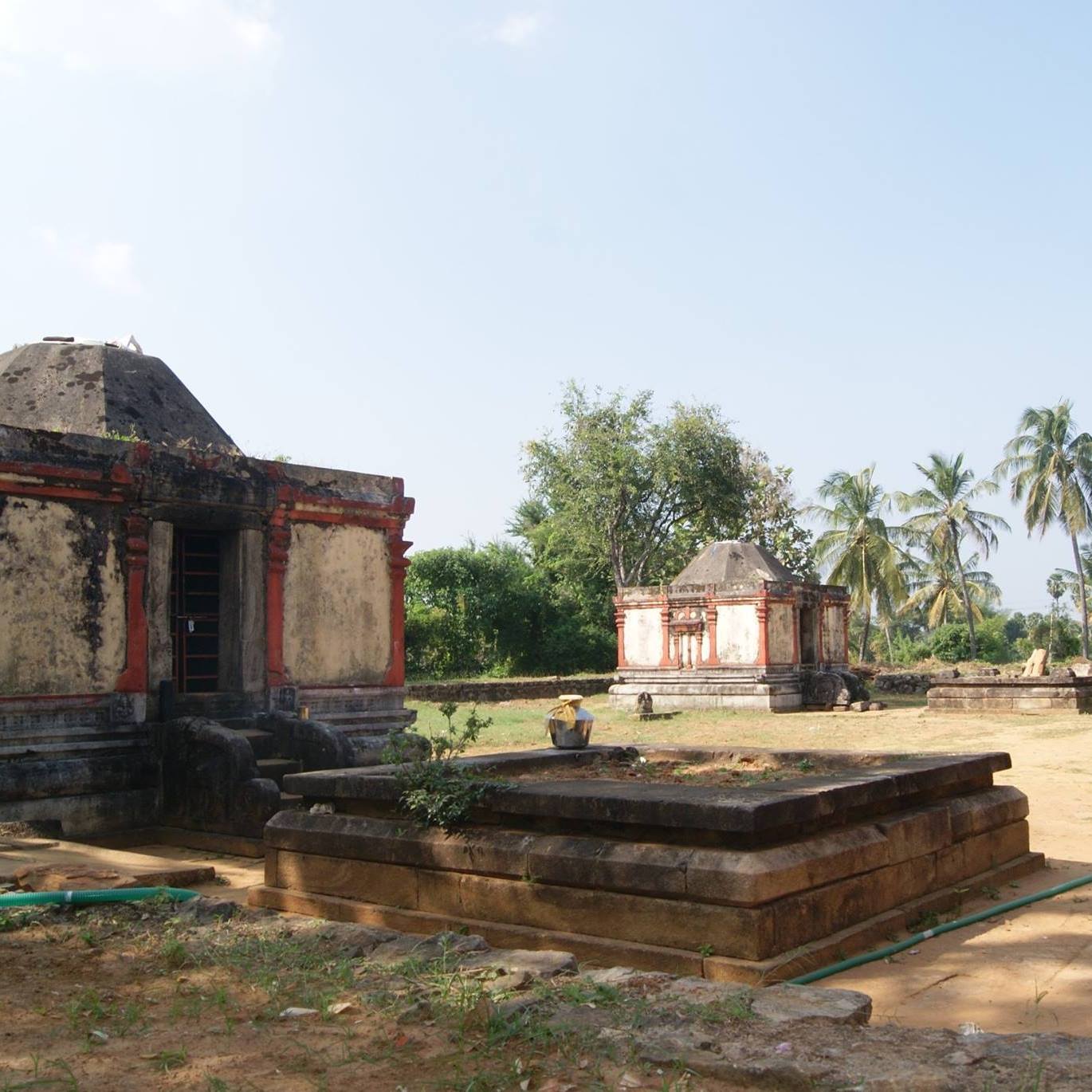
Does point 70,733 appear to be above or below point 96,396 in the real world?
below

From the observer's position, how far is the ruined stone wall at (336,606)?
459 inches

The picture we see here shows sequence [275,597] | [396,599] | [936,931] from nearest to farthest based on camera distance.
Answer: [936,931] → [275,597] → [396,599]

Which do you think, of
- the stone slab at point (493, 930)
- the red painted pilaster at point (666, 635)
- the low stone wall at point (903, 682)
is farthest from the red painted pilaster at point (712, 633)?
the stone slab at point (493, 930)

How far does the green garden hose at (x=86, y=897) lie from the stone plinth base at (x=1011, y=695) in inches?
793

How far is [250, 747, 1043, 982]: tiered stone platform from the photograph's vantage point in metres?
5.00

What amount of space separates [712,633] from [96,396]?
57.1ft

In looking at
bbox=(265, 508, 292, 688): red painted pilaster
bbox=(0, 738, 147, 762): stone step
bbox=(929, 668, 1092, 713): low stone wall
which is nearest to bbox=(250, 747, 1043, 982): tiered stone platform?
bbox=(0, 738, 147, 762): stone step

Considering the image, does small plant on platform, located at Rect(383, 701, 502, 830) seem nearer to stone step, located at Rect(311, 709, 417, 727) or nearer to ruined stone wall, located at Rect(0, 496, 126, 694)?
ruined stone wall, located at Rect(0, 496, 126, 694)

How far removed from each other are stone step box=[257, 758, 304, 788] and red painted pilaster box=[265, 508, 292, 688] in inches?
35.7

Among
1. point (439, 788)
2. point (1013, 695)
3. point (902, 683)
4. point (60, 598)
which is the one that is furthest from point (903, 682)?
point (439, 788)

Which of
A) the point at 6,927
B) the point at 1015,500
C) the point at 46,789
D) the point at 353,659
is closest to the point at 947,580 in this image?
the point at 1015,500

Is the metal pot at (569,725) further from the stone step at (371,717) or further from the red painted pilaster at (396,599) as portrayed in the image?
the red painted pilaster at (396,599)

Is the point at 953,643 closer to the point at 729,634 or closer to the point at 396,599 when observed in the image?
the point at 729,634

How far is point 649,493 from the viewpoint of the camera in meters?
37.3
